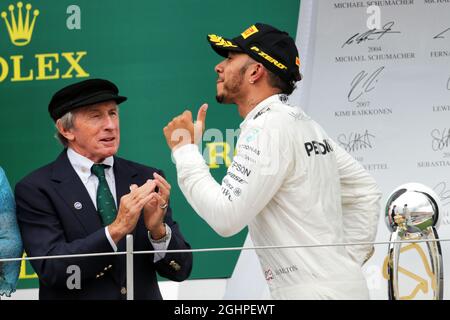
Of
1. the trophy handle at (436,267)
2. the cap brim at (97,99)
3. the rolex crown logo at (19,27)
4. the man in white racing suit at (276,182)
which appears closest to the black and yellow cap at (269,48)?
the man in white racing suit at (276,182)

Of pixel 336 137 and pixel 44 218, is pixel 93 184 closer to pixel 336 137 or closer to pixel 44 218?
pixel 44 218

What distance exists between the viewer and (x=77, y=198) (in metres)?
3.37

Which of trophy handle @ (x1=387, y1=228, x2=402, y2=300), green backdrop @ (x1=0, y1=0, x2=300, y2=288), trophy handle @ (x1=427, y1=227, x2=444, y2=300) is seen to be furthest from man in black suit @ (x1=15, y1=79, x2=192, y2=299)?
green backdrop @ (x1=0, y1=0, x2=300, y2=288)

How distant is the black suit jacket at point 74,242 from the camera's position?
10.5ft

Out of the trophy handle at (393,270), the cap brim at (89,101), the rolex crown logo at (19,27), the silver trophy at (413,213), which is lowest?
the trophy handle at (393,270)

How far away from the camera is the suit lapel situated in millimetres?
3348

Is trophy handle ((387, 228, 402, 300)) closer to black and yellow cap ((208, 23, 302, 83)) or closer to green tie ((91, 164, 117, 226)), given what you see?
black and yellow cap ((208, 23, 302, 83))

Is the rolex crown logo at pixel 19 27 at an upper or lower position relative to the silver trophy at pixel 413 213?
upper

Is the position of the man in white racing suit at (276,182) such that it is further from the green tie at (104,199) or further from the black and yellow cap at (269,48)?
the green tie at (104,199)

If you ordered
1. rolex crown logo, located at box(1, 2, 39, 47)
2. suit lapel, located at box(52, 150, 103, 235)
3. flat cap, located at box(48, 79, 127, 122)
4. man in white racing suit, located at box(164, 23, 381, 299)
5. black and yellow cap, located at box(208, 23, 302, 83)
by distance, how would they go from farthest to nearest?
rolex crown logo, located at box(1, 2, 39, 47)
flat cap, located at box(48, 79, 127, 122)
suit lapel, located at box(52, 150, 103, 235)
black and yellow cap, located at box(208, 23, 302, 83)
man in white racing suit, located at box(164, 23, 381, 299)

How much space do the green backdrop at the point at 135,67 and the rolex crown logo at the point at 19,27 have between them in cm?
2

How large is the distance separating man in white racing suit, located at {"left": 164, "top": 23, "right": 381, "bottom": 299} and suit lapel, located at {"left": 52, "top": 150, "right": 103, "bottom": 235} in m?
0.38

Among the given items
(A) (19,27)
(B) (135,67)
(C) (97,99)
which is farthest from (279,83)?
(A) (19,27)
